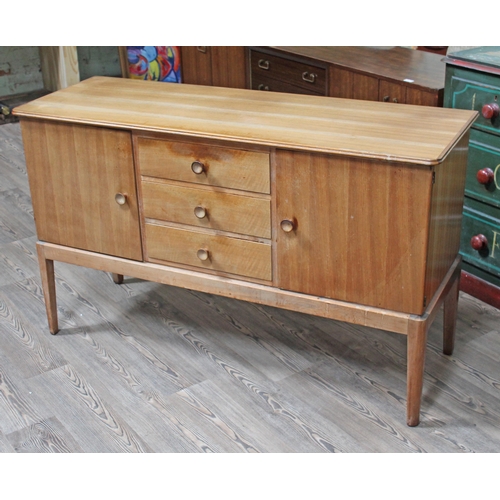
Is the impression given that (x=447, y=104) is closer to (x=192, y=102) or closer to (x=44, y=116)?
(x=192, y=102)

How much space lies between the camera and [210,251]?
2.22 m

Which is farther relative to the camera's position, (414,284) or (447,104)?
(447,104)

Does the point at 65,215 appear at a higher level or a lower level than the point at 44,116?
lower

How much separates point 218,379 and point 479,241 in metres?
1.07

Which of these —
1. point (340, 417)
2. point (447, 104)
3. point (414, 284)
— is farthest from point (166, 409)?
point (447, 104)

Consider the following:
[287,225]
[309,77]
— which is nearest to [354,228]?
[287,225]

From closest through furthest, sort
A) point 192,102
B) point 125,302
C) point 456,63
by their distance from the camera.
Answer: point 192,102 < point 456,63 < point 125,302

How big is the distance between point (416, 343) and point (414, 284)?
6.8 inches

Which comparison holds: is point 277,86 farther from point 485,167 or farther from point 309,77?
point 485,167

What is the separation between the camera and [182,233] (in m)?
2.23

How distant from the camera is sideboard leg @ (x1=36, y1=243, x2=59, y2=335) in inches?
99.0

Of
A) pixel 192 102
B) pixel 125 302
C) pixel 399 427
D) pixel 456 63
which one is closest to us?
pixel 399 427

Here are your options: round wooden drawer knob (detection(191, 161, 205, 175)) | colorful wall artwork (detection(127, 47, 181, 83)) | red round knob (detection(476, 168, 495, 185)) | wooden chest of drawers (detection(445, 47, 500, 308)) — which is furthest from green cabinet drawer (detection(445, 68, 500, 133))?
colorful wall artwork (detection(127, 47, 181, 83))

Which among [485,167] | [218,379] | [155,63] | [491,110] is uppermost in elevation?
[491,110]
